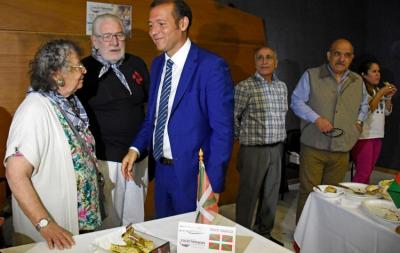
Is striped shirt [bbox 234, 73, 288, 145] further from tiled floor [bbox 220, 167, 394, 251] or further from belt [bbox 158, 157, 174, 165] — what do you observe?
belt [bbox 158, 157, 174, 165]

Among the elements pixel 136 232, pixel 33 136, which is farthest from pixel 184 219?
pixel 33 136

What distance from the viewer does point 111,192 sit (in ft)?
7.57

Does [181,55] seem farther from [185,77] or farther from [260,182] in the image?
[260,182]

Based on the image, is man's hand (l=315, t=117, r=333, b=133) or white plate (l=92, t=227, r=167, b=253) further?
man's hand (l=315, t=117, r=333, b=133)

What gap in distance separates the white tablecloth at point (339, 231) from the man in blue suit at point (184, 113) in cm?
67

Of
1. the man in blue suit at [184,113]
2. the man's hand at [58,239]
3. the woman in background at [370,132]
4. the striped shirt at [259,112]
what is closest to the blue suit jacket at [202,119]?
the man in blue suit at [184,113]

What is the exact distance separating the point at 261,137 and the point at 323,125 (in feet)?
1.64

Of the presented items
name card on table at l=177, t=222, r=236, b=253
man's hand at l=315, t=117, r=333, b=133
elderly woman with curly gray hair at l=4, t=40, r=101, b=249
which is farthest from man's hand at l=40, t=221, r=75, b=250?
man's hand at l=315, t=117, r=333, b=133

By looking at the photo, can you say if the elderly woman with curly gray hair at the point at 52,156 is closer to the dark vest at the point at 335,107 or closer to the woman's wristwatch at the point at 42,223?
the woman's wristwatch at the point at 42,223

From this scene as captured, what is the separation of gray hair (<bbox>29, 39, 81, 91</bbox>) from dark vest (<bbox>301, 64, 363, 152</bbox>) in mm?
2125

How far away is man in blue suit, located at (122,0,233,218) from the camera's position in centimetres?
189

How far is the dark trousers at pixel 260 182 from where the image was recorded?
129 inches

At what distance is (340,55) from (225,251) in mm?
2386

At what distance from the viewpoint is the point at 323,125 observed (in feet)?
9.96
